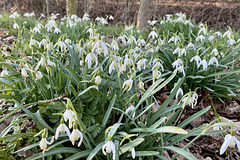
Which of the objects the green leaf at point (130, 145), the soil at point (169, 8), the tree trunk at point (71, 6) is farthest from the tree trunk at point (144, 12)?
the green leaf at point (130, 145)

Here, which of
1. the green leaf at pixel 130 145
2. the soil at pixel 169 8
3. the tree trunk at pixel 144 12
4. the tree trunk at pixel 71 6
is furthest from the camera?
the soil at pixel 169 8

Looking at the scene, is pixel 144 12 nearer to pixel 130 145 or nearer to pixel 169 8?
pixel 130 145

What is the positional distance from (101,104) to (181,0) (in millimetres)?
10802

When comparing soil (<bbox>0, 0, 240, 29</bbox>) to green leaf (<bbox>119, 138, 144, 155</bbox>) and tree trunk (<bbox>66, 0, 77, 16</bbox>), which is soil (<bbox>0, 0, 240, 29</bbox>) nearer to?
tree trunk (<bbox>66, 0, 77, 16</bbox>)

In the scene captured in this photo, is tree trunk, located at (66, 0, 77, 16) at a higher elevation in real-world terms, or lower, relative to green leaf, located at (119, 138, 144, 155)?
higher

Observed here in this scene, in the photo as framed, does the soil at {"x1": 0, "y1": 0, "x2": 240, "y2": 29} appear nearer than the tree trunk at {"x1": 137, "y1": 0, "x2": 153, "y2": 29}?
No

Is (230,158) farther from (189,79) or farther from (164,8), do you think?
(164,8)

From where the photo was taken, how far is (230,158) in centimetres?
185

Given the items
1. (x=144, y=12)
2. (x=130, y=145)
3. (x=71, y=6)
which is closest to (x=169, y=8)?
(x=144, y=12)

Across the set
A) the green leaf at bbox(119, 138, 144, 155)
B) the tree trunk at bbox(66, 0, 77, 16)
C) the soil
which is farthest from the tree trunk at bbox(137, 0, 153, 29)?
the green leaf at bbox(119, 138, 144, 155)

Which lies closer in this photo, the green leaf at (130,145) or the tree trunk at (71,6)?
the green leaf at (130,145)

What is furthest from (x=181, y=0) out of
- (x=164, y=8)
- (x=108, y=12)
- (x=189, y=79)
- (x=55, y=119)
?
(x=55, y=119)

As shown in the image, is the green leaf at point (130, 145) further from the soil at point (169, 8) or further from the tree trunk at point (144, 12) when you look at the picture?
the soil at point (169, 8)

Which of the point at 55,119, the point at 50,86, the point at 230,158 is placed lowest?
the point at 230,158
